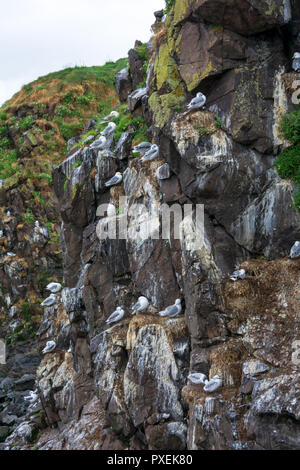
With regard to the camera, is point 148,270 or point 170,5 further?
point 170,5

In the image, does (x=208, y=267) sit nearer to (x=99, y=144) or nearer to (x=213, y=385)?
(x=213, y=385)

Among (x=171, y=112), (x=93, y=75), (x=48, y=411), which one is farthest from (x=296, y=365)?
(x=93, y=75)

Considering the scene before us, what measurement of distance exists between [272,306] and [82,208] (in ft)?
26.8

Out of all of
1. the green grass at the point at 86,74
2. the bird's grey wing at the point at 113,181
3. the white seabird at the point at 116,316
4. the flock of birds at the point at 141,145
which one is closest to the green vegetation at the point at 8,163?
the green grass at the point at 86,74

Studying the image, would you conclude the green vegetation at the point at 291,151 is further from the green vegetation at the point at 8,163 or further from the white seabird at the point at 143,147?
the green vegetation at the point at 8,163

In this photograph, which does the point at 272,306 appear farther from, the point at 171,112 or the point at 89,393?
the point at 89,393

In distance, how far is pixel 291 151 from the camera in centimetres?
1166

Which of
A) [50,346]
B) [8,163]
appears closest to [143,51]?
[50,346]

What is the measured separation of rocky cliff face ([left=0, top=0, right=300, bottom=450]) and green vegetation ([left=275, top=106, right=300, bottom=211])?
0.18 metres

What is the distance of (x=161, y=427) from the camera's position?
11000 millimetres

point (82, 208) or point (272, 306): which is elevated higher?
point (82, 208)

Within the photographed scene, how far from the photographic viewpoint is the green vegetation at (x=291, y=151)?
37.5 feet

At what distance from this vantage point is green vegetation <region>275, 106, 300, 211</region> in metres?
11.4

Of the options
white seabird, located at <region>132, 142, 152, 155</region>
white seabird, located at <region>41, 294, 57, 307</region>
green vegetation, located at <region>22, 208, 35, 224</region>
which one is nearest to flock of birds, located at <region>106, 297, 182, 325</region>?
white seabird, located at <region>132, 142, 152, 155</region>
